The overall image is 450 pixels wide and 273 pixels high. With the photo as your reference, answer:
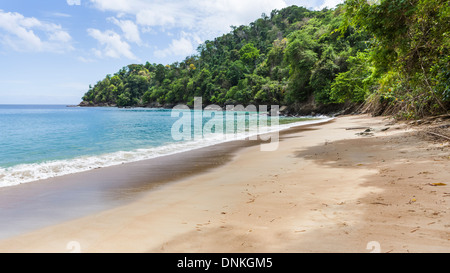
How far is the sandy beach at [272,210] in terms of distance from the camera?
2.69 meters

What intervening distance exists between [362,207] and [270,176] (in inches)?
107

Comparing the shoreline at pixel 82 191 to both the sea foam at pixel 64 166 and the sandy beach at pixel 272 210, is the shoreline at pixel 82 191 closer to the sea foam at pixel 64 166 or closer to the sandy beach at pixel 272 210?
the sandy beach at pixel 272 210

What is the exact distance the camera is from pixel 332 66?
37.5m

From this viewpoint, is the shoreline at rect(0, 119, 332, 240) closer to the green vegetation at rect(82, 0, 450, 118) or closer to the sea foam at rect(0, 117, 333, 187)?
the sea foam at rect(0, 117, 333, 187)

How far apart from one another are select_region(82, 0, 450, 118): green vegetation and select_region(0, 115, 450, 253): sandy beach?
3189 mm

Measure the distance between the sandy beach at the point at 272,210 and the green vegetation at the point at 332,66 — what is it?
126 inches

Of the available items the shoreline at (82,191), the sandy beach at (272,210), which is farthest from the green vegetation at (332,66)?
the shoreline at (82,191)

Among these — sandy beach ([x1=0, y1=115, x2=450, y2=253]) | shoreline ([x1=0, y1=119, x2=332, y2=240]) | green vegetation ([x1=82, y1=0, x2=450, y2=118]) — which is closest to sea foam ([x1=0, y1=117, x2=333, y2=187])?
shoreline ([x1=0, y1=119, x2=332, y2=240])

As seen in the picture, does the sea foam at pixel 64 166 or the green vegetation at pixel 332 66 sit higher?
the green vegetation at pixel 332 66

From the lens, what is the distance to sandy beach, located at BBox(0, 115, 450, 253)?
2.69 meters

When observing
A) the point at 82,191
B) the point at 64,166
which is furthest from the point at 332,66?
the point at 82,191

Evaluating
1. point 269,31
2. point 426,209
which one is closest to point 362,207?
point 426,209
